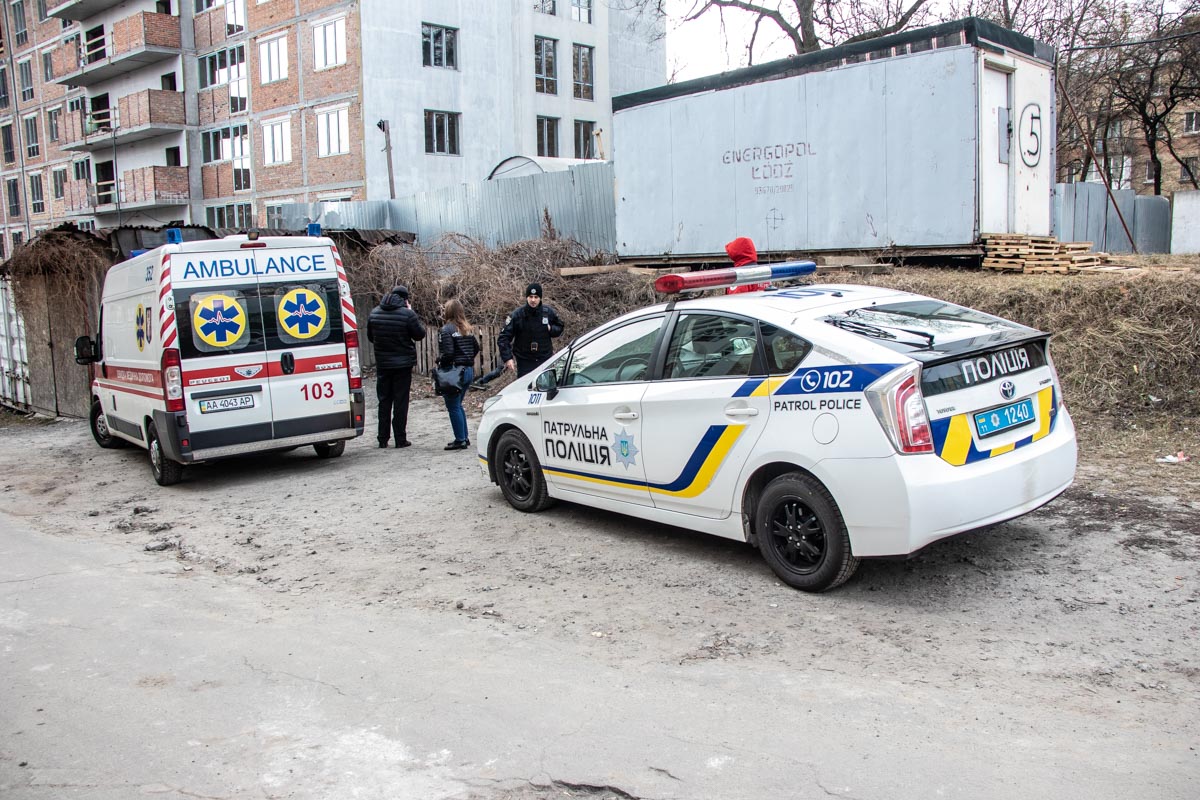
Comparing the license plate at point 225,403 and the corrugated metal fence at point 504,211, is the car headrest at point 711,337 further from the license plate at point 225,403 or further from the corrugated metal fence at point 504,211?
the corrugated metal fence at point 504,211

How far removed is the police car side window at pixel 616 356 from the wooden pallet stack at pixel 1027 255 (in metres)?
7.21

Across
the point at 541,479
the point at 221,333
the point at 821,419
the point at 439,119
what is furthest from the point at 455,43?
the point at 821,419

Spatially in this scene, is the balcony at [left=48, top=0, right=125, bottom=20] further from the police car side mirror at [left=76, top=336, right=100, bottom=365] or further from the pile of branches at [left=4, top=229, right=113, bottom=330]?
the police car side mirror at [left=76, top=336, right=100, bottom=365]

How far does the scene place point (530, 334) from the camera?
1026 cm

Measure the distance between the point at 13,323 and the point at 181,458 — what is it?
40.0 ft

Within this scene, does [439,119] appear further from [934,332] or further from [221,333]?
[934,332]

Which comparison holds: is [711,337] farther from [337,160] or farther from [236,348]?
[337,160]

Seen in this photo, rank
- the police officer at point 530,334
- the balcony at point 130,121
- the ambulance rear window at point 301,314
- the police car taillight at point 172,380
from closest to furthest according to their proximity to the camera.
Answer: the police car taillight at point 172,380
the ambulance rear window at point 301,314
the police officer at point 530,334
the balcony at point 130,121

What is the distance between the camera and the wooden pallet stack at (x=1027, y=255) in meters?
11.4

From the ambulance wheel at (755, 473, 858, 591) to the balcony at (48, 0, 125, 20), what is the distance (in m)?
46.0

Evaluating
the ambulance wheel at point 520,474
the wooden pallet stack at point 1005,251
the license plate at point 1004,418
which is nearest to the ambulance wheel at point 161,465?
the ambulance wheel at point 520,474

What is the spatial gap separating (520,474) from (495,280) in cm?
878

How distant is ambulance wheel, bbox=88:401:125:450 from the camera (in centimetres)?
1196

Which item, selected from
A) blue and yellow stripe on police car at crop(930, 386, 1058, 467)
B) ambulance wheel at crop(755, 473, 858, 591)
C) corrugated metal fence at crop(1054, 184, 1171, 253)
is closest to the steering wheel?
ambulance wheel at crop(755, 473, 858, 591)
